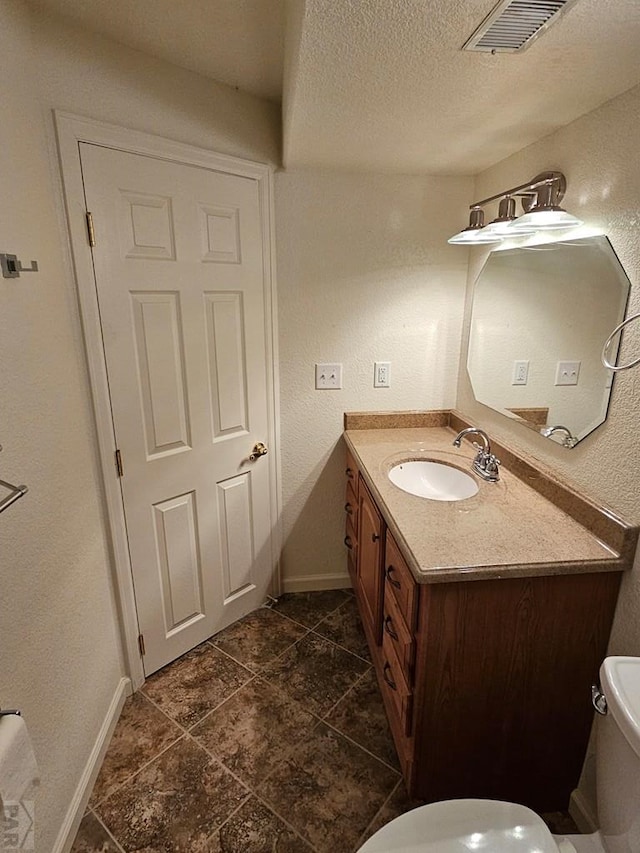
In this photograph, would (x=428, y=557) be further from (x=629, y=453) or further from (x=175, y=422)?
(x=175, y=422)

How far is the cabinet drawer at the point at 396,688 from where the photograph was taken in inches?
51.7

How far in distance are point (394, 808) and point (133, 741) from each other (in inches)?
36.6

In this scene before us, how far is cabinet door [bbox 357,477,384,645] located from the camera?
1650 millimetres

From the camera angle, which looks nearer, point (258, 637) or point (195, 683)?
point (195, 683)

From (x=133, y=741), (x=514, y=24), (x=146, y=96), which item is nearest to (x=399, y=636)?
(x=133, y=741)

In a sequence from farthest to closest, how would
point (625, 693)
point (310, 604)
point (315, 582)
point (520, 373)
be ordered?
point (315, 582), point (310, 604), point (520, 373), point (625, 693)

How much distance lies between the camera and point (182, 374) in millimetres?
1783

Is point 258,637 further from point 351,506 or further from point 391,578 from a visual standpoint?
point 391,578

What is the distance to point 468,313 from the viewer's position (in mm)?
2168

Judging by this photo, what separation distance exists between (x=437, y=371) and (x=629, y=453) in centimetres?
116

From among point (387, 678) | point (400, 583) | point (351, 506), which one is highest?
point (400, 583)

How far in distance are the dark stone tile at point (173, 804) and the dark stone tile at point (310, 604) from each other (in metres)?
0.77

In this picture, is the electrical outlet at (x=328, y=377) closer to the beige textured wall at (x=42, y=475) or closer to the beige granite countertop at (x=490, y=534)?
the beige granite countertop at (x=490, y=534)

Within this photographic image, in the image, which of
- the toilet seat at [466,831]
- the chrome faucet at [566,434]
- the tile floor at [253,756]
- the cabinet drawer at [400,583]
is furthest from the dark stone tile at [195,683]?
the chrome faucet at [566,434]
